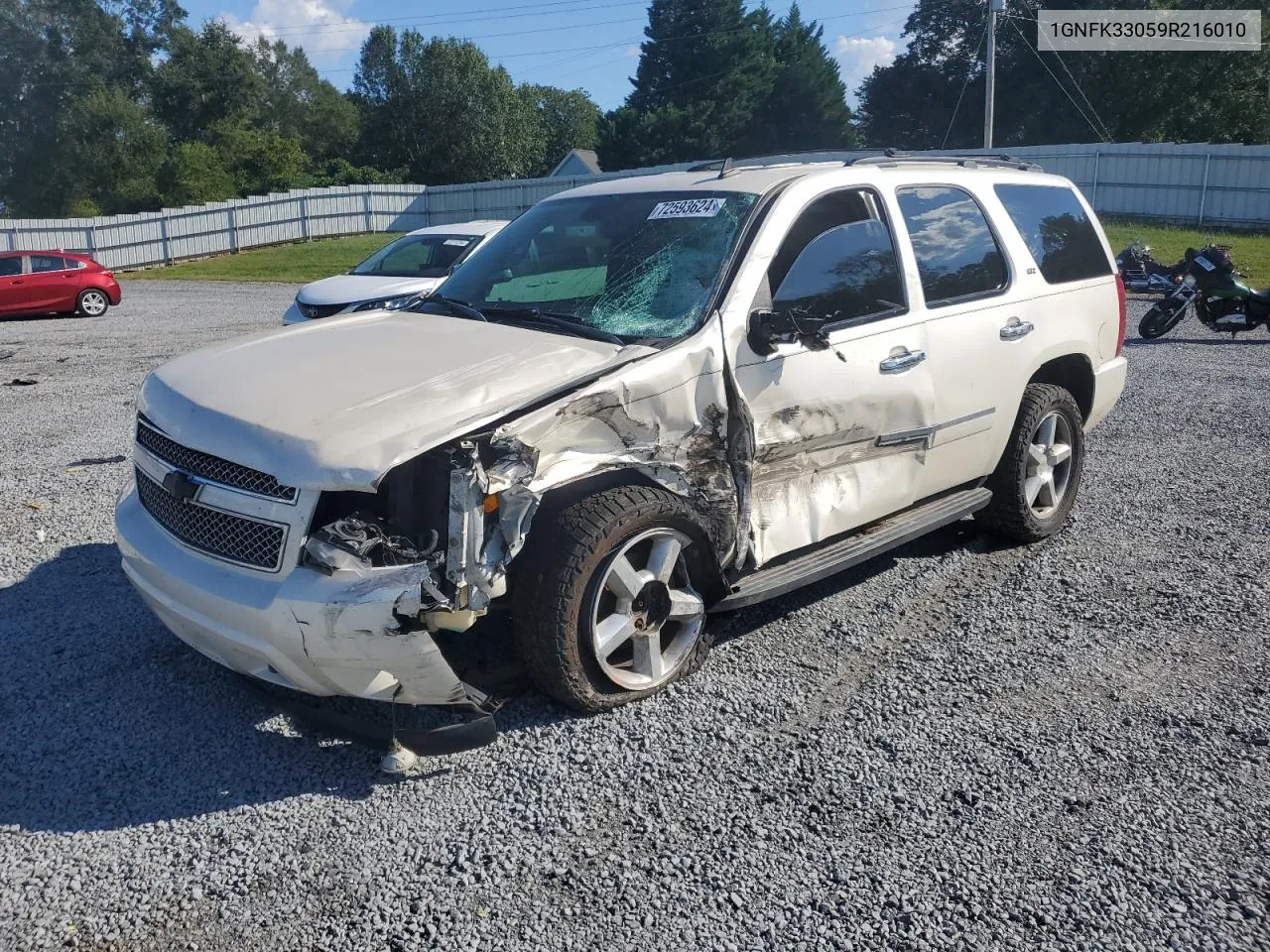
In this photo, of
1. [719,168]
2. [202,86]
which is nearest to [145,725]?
[719,168]

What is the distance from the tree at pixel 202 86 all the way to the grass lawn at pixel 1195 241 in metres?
55.9

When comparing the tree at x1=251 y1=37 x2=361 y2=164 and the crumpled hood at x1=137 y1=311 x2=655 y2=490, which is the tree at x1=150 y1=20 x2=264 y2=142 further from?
the crumpled hood at x1=137 y1=311 x2=655 y2=490

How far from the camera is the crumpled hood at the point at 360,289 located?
1212 centimetres

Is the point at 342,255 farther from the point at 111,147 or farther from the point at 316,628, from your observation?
the point at 111,147

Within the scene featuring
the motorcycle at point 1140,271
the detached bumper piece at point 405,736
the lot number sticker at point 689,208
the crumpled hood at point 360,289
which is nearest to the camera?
the detached bumper piece at point 405,736

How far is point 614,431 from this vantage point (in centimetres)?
378

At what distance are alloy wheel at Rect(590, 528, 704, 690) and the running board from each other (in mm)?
197

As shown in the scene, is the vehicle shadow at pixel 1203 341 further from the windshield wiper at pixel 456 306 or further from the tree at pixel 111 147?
the tree at pixel 111 147

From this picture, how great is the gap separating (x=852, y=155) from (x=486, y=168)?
65594 mm

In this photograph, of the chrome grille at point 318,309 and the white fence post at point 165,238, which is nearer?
the chrome grille at point 318,309

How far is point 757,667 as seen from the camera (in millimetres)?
4379

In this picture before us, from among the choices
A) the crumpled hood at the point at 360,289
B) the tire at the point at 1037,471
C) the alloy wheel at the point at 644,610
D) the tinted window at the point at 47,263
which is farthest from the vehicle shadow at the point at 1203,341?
the tinted window at the point at 47,263

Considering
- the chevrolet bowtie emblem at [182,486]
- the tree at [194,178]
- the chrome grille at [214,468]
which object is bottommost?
the chevrolet bowtie emblem at [182,486]

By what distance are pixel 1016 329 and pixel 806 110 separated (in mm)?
57990
